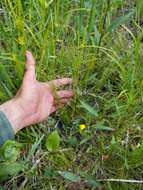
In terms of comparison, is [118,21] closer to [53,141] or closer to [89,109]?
[89,109]

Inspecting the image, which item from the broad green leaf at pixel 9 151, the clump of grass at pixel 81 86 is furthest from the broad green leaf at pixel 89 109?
the broad green leaf at pixel 9 151

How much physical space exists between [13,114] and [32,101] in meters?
0.08

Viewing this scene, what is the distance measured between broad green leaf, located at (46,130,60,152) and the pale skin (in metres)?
0.08

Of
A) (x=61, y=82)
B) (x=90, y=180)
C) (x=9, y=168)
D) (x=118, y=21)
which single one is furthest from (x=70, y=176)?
(x=118, y=21)

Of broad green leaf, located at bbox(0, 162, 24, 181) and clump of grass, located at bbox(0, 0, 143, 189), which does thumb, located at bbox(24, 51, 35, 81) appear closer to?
clump of grass, located at bbox(0, 0, 143, 189)

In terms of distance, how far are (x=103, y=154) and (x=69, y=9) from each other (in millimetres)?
579

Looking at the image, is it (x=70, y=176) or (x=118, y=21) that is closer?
(x=70, y=176)

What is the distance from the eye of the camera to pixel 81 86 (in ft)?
4.76

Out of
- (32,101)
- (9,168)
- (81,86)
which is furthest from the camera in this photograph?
(81,86)

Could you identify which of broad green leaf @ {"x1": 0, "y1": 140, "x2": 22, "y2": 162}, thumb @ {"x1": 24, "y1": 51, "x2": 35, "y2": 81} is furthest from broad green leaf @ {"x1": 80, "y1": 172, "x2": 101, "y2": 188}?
thumb @ {"x1": 24, "y1": 51, "x2": 35, "y2": 81}

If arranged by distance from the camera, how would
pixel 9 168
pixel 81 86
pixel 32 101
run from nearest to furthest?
pixel 9 168 → pixel 32 101 → pixel 81 86

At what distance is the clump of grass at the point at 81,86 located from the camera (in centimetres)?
132

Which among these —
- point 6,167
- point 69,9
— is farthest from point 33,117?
point 69,9

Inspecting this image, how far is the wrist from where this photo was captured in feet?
4.26
